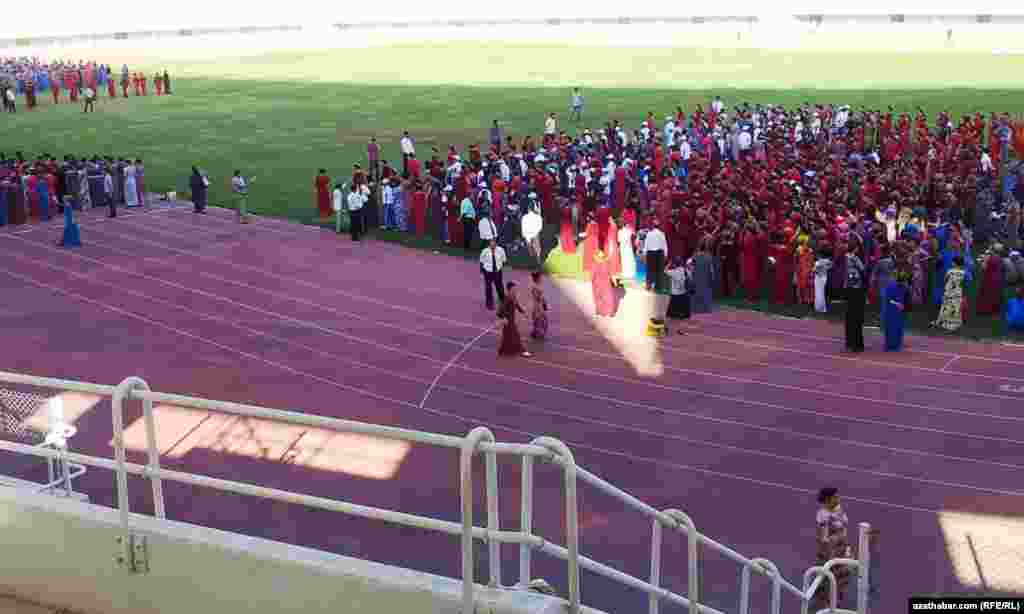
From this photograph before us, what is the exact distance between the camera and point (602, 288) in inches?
733

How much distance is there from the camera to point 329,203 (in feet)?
92.9

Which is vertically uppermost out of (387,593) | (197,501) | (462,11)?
(462,11)

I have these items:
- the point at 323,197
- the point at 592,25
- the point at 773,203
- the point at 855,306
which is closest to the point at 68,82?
the point at 323,197

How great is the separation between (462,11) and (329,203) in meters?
58.6

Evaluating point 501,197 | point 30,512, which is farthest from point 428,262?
point 30,512

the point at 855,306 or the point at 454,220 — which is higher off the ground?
the point at 454,220

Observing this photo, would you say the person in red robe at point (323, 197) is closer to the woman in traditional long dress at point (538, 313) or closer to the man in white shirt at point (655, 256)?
the man in white shirt at point (655, 256)

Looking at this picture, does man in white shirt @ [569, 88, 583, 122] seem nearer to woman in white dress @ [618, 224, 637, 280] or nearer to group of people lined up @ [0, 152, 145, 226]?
group of people lined up @ [0, 152, 145, 226]

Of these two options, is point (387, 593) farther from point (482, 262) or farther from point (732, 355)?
point (482, 262)

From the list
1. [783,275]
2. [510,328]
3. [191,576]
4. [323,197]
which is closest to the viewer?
[191,576]

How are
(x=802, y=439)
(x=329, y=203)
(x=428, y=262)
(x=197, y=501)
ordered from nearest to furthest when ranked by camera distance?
(x=197, y=501)
(x=802, y=439)
(x=428, y=262)
(x=329, y=203)

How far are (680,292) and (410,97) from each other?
3618 centimetres

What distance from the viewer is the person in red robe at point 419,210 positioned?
25578 mm

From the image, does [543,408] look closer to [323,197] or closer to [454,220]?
[454,220]
